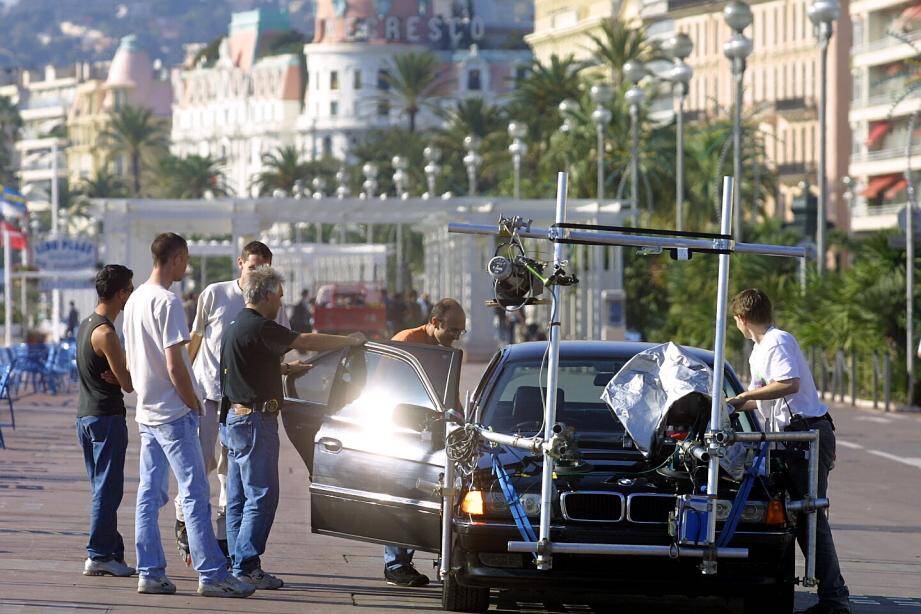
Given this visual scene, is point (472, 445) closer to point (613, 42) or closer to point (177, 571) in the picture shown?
point (177, 571)

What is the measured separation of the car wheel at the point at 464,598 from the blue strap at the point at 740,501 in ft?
4.14

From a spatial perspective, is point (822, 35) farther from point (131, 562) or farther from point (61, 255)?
point (131, 562)

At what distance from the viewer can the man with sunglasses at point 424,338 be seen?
11.7 m

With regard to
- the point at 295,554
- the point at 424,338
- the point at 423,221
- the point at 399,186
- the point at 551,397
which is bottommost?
the point at 295,554

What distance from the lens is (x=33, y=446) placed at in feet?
72.7

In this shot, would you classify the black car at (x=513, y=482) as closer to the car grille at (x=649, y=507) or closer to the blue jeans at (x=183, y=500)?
the car grille at (x=649, y=507)

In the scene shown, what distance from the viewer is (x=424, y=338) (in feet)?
40.3

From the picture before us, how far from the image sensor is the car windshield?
11.0m

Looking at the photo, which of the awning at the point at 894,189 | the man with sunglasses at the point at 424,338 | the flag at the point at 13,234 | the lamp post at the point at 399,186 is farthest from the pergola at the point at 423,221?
the man with sunglasses at the point at 424,338

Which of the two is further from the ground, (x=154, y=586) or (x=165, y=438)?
(x=165, y=438)

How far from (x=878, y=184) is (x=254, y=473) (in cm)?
8405

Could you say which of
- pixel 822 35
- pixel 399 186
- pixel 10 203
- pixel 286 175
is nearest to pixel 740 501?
pixel 822 35

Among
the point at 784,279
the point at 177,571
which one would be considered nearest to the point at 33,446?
the point at 177,571

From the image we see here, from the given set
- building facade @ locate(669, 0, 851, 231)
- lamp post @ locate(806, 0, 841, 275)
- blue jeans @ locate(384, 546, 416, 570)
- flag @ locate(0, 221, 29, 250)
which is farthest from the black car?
building facade @ locate(669, 0, 851, 231)
